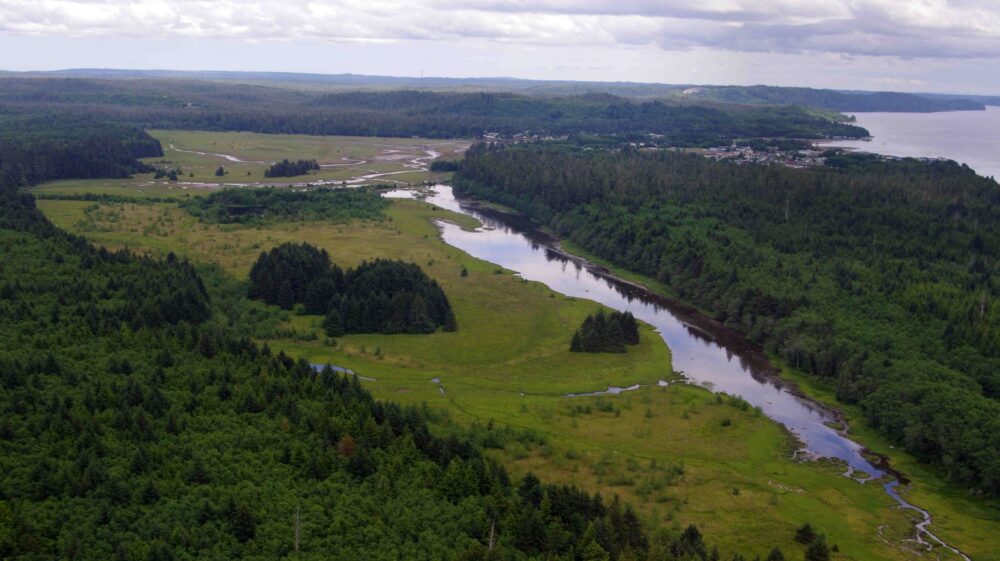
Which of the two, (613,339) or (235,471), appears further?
(613,339)

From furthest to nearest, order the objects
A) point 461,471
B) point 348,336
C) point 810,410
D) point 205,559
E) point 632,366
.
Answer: point 348,336 < point 632,366 < point 810,410 < point 461,471 < point 205,559

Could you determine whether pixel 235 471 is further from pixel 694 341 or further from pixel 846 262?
pixel 846 262

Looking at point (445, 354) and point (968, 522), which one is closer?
point (968, 522)

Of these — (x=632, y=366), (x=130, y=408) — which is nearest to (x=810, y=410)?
(x=632, y=366)

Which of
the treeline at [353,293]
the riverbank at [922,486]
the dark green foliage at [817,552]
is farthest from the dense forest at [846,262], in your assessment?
the treeline at [353,293]

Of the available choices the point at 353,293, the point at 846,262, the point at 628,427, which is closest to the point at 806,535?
the point at 628,427

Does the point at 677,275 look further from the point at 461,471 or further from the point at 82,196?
the point at 82,196

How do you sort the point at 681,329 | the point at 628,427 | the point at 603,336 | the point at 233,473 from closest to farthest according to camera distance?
1. the point at 233,473
2. the point at 628,427
3. the point at 603,336
4. the point at 681,329
